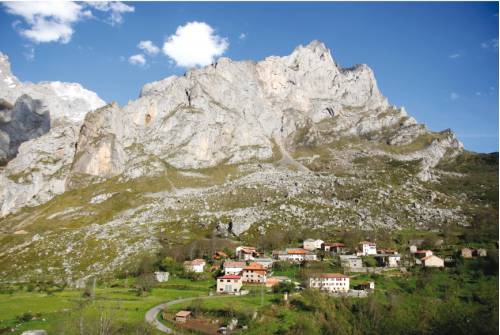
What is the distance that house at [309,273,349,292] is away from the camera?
290 feet

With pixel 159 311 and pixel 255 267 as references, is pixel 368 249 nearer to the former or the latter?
pixel 255 267

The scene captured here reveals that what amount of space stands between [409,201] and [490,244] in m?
62.7

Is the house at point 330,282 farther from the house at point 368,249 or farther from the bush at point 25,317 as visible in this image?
the bush at point 25,317

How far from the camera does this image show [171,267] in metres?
117

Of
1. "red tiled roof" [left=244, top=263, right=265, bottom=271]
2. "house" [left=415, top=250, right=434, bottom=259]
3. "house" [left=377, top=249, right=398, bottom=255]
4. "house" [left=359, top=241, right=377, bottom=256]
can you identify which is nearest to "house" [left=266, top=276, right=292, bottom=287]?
"red tiled roof" [left=244, top=263, right=265, bottom=271]

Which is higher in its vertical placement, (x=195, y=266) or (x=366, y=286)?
(x=195, y=266)

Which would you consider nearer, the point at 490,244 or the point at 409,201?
the point at 490,244

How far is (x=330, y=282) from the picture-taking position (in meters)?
90.2

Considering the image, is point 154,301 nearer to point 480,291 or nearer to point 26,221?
point 480,291

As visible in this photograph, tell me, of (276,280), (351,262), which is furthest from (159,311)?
(351,262)

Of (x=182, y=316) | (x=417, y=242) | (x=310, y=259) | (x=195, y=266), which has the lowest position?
(x=182, y=316)

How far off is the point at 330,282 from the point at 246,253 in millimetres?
38263

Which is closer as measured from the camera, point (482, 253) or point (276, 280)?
point (276, 280)

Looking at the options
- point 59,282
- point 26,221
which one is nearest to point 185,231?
point 59,282
